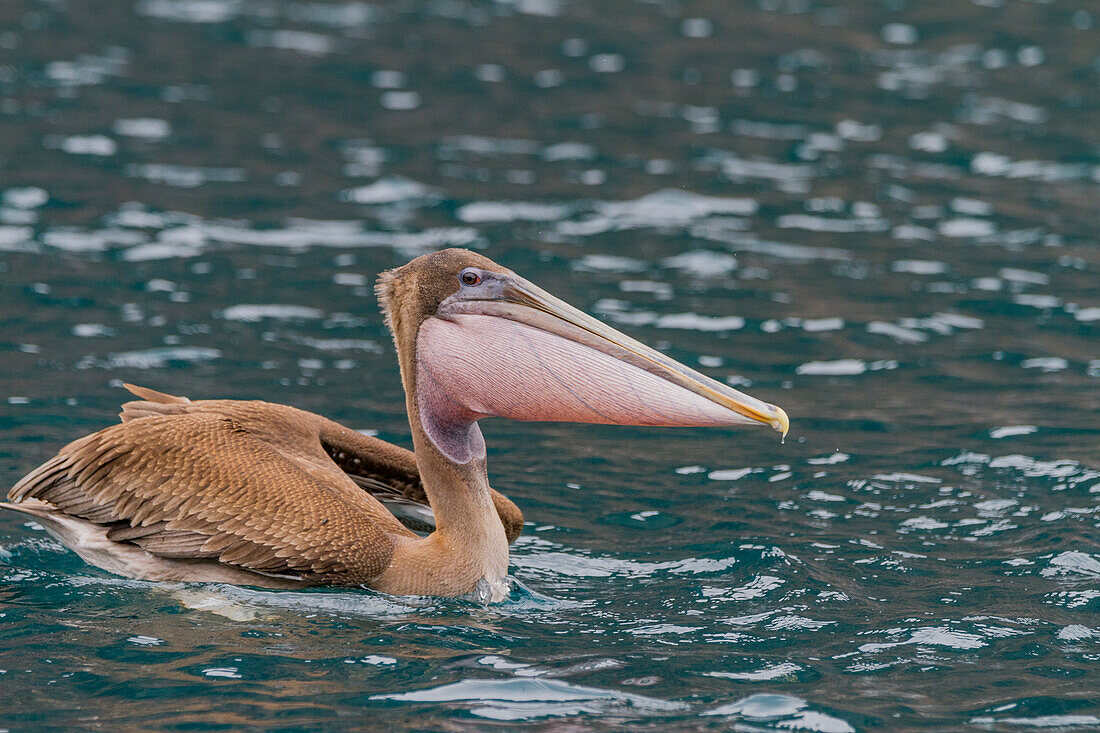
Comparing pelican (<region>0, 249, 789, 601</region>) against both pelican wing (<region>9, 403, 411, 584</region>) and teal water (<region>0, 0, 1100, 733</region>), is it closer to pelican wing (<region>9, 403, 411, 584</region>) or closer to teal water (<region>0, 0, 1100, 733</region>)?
pelican wing (<region>9, 403, 411, 584</region>)

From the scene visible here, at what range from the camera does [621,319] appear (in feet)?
26.7

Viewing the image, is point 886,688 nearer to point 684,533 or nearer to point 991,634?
point 991,634

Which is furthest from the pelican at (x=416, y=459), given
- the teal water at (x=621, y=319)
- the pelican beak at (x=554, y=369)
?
the teal water at (x=621, y=319)

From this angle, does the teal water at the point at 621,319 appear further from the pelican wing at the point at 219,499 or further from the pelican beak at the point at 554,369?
the pelican beak at the point at 554,369

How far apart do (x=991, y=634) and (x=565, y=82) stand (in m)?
9.77

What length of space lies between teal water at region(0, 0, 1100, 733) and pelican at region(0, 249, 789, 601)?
0.16 meters

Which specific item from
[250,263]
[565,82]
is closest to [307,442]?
[250,263]

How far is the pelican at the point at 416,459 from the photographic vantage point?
15.4ft

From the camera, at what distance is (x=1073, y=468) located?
616cm

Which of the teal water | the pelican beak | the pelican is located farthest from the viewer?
the pelican

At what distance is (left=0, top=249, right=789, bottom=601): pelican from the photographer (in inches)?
185

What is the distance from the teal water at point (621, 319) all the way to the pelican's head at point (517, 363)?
702mm

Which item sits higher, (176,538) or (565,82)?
(565,82)

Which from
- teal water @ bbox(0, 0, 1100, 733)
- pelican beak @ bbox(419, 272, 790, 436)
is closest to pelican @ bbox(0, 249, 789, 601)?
pelican beak @ bbox(419, 272, 790, 436)
